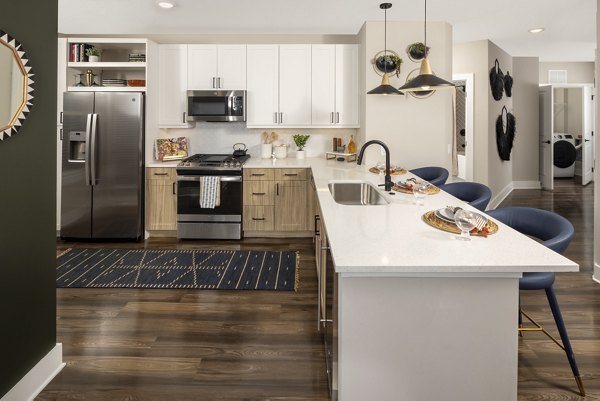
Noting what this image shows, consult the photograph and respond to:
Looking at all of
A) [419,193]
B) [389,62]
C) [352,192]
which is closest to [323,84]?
[389,62]

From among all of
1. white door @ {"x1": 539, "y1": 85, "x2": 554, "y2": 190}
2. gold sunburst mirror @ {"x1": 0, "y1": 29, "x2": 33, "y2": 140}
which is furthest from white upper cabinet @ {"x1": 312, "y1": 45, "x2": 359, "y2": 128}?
white door @ {"x1": 539, "y1": 85, "x2": 554, "y2": 190}

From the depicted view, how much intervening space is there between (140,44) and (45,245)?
3936mm

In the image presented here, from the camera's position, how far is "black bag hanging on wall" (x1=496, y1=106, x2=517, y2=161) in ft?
23.4

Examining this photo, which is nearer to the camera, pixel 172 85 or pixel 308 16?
pixel 308 16

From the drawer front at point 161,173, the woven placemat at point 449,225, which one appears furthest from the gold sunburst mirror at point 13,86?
the drawer front at point 161,173

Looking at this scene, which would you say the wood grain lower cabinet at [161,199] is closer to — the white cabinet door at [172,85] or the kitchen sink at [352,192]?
the white cabinet door at [172,85]

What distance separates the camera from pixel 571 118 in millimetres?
10406

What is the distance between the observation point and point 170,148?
5727 mm

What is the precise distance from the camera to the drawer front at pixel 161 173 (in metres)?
5.30

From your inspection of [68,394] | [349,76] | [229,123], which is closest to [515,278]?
[68,394]

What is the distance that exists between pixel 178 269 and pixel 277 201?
5.24 feet

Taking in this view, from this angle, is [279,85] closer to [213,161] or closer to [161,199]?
[213,161]

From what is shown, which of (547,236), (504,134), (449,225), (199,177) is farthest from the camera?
(504,134)

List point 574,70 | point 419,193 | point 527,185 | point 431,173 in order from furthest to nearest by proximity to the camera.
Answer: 1. point 574,70
2. point 527,185
3. point 431,173
4. point 419,193
